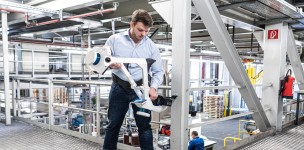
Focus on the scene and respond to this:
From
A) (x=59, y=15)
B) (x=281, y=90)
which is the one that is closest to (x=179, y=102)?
(x=281, y=90)

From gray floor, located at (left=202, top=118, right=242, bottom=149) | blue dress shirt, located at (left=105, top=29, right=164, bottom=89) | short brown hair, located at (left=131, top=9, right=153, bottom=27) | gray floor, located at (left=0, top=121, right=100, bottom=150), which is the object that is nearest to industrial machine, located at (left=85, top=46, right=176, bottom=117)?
blue dress shirt, located at (left=105, top=29, right=164, bottom=89)

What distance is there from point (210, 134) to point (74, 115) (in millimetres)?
7163

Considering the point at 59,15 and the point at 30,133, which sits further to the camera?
the point at 59,15

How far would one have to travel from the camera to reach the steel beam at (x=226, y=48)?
8.02 ft

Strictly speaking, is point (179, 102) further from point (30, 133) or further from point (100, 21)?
point (100, 21)

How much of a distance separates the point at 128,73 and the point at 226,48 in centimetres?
138

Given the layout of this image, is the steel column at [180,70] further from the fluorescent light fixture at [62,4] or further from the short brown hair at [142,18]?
the fluorescent light fixture at [62,4]

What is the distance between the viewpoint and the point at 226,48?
2.75 m

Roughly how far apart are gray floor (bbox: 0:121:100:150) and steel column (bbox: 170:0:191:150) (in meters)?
1.42

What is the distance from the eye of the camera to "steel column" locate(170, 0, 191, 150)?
2.23 m

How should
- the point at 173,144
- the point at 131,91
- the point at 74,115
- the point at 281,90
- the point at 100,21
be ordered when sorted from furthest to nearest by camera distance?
the point at 74,115 < the point at 100,21 < the point at 281,90 < the point at 173,144 < the point at 131,91

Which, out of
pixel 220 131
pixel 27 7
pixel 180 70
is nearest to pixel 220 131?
pixel 220 131

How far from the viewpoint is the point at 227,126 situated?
47.5 feet

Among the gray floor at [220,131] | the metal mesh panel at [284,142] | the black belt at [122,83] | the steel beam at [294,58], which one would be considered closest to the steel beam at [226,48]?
the metal mesh panel at [284,142]
